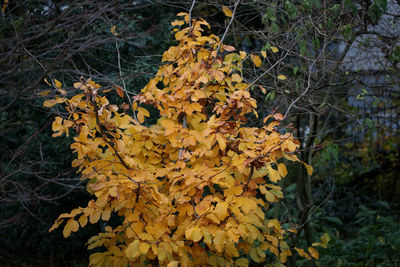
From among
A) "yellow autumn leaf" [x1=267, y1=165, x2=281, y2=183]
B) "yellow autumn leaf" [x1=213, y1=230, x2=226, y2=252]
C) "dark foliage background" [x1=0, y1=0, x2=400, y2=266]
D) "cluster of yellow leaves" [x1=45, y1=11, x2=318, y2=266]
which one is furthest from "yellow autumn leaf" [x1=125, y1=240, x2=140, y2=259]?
"dark foliage background" [x1=0, y1=0, x2=400, y2=266]

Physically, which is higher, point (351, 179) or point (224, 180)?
point (224, 180)

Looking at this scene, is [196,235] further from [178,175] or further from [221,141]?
[221,141]

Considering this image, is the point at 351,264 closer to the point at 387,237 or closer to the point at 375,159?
the point at 387,237

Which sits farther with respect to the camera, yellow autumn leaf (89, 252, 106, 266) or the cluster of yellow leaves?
yellow autumn leaf (89, 252, 106, 266)

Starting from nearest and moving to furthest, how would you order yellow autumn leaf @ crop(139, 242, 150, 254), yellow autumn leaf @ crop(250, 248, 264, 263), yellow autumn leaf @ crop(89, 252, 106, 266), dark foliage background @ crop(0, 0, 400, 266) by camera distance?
1. yellow autumn leaf @ crop(139, 242, 150, 254)
2. yellow autumn leaf @ crop(89, 252, 106, 266)
3. yellow autumn leaf @ crop(250, 248, 264, 263)
4. dark foliage background @ crop(0, 0, 400, 266)

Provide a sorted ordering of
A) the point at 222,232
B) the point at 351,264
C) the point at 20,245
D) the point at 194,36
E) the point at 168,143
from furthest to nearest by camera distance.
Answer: the point at 20,245 → the point at 351,264 → the point at 194,36 → the point at 168,143 → the point at 222,232

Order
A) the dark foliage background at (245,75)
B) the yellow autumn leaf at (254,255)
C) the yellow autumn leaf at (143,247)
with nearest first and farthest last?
the yellow autumn leaf at (143,247)
the yellow autumn leaf at (254,255)
the dark foliage background at (245,75)

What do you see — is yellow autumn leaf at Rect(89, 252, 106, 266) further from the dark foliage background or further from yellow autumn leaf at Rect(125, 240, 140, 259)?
the dark foliage background

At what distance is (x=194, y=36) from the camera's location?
9.78 feet

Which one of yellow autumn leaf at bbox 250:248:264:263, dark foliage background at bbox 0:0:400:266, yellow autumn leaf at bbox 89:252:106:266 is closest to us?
yellow autumn leaf at bbox 89:252:106:266

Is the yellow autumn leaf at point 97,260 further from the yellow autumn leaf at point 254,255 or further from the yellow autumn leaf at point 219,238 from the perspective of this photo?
the yellow autumn leaf at point 254,255

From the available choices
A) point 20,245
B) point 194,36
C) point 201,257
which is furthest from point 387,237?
point 20,245

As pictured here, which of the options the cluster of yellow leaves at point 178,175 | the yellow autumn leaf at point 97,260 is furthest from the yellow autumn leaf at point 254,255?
the yellow autumn leaf at point 97,260

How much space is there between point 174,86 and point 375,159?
5650mm
